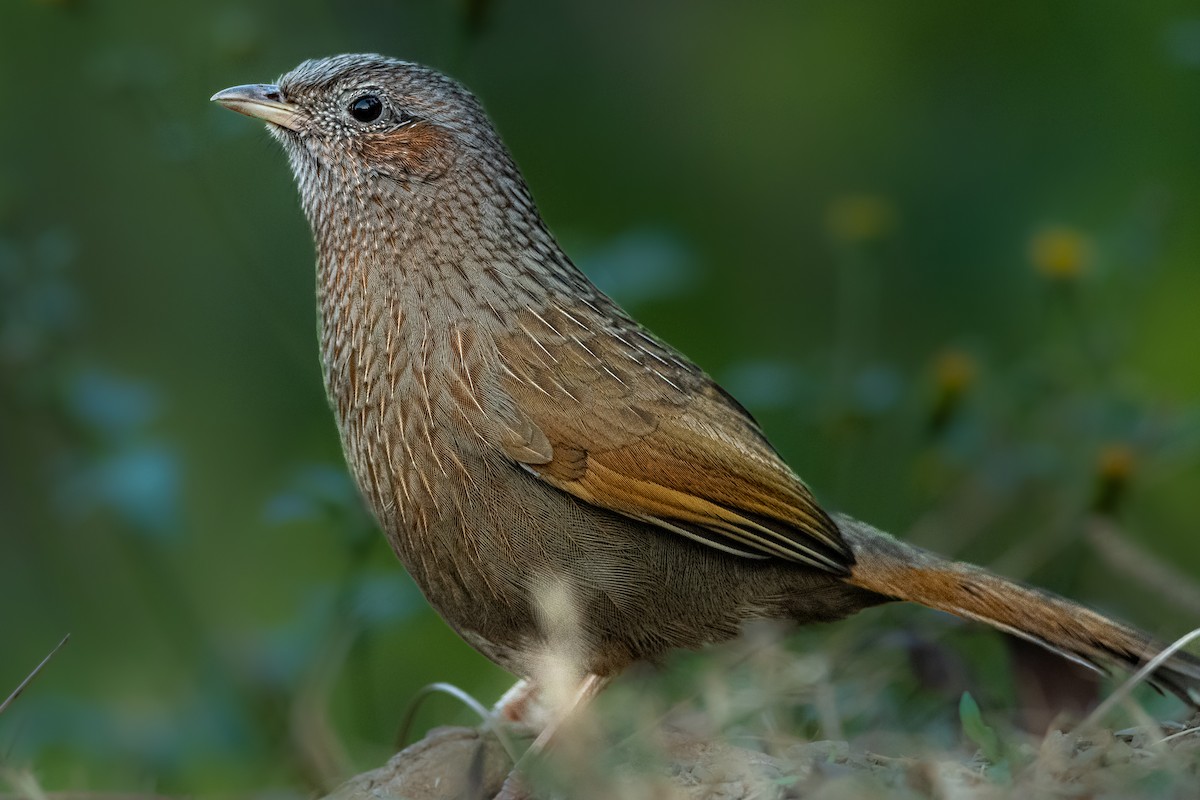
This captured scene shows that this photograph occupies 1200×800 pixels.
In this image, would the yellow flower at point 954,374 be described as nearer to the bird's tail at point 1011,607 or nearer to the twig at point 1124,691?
the bird's tail at point 1011,607

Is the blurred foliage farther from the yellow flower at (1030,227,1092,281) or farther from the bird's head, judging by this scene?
the bird's head

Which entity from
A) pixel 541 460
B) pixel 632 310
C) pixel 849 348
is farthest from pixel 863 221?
pixel 541 460

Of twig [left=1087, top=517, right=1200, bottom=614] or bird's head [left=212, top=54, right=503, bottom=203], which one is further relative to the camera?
bird's head [left=212, top=54, right=503, bottom=203]

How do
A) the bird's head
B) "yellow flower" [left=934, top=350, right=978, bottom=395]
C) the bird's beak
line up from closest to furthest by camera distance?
1. the bird's head
2. the bird's beak
3. "yellow flower" [left=934, top=350, right=978, bottom=395]

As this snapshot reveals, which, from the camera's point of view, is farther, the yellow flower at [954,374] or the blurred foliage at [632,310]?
the yellow flower at [954,374]

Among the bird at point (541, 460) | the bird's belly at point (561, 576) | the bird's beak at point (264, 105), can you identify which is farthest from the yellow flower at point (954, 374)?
the bird's beak at point (264, 105)

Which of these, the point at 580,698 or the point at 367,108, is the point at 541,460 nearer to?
the point at 580,698

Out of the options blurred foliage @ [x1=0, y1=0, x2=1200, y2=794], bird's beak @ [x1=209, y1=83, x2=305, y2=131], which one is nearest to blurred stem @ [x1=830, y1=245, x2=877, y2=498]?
blurred foliage @ [x1=0, y1=0, x2=1200, y2=794]
